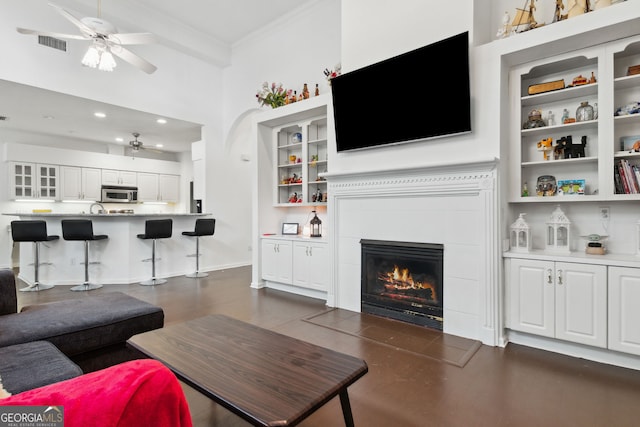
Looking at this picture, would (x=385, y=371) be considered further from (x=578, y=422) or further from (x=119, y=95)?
(x=119, y=95)

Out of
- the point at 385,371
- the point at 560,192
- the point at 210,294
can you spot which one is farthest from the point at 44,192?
the point at 560,192

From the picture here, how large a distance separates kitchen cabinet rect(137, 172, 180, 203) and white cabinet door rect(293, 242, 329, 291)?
5.99 metres

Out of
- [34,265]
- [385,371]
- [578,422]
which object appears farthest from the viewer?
[34,265]

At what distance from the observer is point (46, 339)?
1.94 meters

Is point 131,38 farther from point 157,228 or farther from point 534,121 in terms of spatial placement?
point 534,121

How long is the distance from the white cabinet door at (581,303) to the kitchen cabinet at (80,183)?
901 cm

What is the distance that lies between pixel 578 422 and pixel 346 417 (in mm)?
1358

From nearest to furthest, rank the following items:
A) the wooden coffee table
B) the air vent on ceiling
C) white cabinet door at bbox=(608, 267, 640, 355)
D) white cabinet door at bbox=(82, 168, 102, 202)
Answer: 1. the wooden coffee table
2. white cabinet door at bbox=(608, 267, 640, 355)
3. the air vent on ceiling
4. white cabinet door at bbox=(82, 168, 102, 202)

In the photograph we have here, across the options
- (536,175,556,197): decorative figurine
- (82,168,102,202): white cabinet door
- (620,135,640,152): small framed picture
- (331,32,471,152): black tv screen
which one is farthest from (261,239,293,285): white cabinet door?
(82,168,102,202): white cabinet door

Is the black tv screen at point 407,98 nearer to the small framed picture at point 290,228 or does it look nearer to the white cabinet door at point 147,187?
the small framed picture at point 290,228

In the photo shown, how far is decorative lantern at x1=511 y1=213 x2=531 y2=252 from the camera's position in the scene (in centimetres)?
297

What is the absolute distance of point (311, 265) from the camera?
176 inches

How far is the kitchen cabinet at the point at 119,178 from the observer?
793cm

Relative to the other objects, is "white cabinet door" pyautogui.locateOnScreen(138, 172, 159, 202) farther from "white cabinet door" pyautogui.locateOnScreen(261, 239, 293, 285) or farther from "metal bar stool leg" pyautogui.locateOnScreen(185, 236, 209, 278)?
"white cabinet door" pyautogui.locateOnScreen(261, 239, 293, 285)
